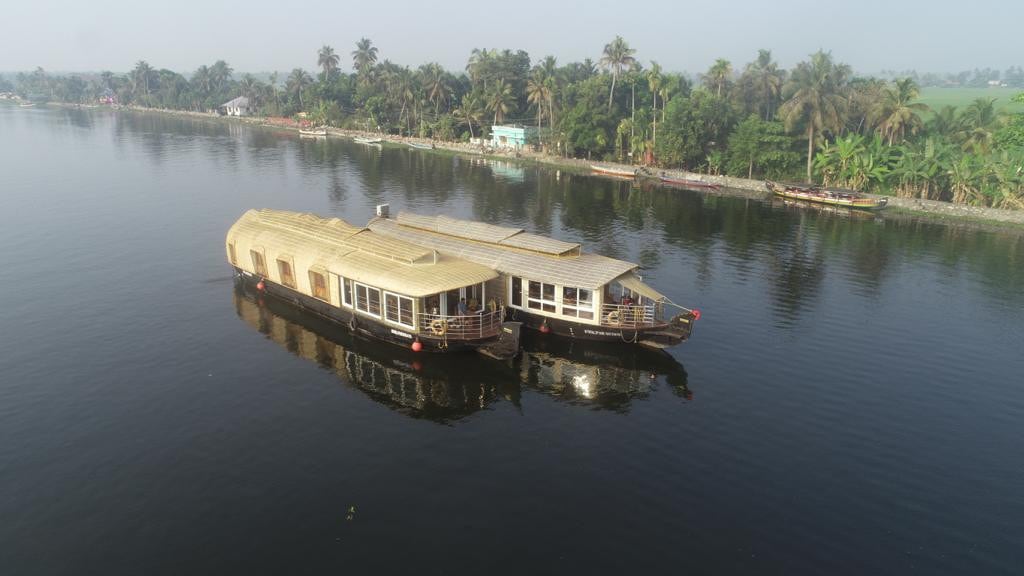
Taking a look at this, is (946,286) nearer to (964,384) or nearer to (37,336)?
(964,384)

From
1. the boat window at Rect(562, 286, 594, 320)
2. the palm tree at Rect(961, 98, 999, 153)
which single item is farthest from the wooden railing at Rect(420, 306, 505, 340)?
the palm tree at Rect(961, 98, 999, 153)

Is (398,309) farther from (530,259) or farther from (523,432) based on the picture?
(523,432)

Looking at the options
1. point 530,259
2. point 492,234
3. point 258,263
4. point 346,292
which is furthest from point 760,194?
point 258,263

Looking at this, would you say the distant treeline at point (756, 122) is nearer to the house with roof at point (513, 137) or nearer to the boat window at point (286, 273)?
the house with roof at point (513, 137)

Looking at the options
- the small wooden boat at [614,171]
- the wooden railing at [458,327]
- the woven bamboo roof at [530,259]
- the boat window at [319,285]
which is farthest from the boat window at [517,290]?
the small wooden boat at [614,171]

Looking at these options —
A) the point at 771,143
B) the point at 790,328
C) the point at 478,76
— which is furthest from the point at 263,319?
the point at 478,76

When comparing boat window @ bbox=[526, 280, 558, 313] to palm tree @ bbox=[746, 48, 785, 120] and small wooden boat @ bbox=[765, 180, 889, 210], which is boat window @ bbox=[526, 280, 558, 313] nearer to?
small wooden boat @ bbox=[765, 180, 889, 210]
